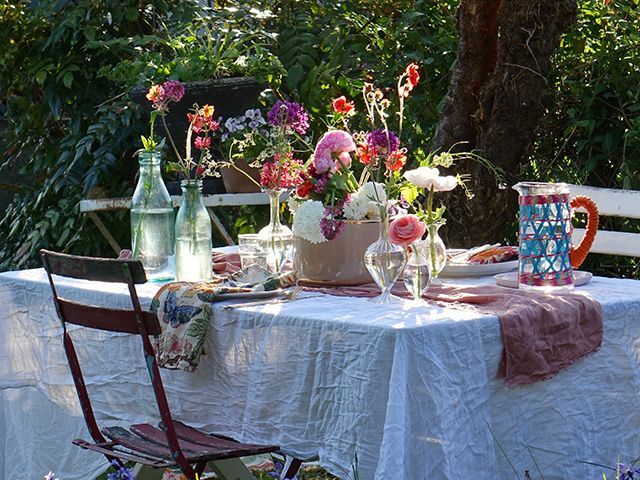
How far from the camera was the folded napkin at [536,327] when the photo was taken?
2615 mm

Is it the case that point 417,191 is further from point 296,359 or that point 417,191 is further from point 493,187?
point 493,187

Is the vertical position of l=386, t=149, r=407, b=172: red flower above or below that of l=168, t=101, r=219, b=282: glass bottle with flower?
above

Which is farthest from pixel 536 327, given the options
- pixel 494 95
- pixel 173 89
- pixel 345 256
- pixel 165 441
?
pixel 494 95

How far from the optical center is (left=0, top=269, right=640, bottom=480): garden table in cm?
247

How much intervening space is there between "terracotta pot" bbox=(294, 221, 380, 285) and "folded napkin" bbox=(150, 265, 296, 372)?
0.15 meters

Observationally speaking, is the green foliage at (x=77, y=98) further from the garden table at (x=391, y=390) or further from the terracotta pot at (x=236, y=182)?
the garden table at (x=391, y=390)

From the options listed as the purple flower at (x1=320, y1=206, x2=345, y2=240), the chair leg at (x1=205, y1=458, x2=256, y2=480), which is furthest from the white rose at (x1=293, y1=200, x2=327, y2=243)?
the chair leg at (x1=205, y1=458, x2=256, y2=480)

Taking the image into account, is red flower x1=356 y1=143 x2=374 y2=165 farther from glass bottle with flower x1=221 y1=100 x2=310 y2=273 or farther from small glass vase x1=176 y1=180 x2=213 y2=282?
small glass vase x1=176 y1=180 x2=213 y2=282

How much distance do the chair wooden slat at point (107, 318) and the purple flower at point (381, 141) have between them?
2.11ft

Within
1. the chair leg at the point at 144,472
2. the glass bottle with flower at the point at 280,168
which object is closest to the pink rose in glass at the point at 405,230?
the glass bottle with flower at the point at 280,168

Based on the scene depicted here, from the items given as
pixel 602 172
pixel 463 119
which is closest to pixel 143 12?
pixel 463 119

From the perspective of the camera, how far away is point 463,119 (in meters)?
5.32

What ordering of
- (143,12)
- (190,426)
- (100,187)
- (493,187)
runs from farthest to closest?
(143,12)
(100,187)
(493,187)
(190,426)

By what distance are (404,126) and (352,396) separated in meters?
3.56
